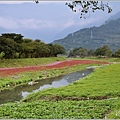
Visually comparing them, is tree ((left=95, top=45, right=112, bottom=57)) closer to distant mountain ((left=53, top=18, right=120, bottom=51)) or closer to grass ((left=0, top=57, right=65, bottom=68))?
distant mountain ((left=53, top=18, right=120, bottom=51))

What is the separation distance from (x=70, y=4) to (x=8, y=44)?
2333cm

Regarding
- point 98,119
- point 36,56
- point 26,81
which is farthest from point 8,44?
point 98,119

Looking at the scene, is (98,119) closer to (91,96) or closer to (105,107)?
(105,107)

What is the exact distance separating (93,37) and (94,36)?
0.65m

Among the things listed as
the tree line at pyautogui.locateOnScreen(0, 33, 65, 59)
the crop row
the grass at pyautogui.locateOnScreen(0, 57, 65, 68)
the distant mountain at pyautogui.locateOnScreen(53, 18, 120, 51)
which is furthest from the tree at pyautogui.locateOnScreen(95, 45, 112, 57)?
the crop row

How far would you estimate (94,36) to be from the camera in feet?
49.7

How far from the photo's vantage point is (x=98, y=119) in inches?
215

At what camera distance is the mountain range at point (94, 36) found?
13980 mm

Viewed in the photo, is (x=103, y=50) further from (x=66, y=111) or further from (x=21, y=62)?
(x=66, y=111)

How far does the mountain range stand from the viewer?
1398 centimetres

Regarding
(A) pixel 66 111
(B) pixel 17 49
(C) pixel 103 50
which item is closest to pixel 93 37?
(C) pixel 103 50

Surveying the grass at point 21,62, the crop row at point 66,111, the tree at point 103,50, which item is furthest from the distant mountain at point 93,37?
the grass at point 21,62

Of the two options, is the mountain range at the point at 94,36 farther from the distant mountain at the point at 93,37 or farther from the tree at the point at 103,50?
the tree at the point at 103,50

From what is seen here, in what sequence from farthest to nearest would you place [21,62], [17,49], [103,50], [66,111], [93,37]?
[17,49] < [21,62] < [103,50] < [93,37] < [66,111]
